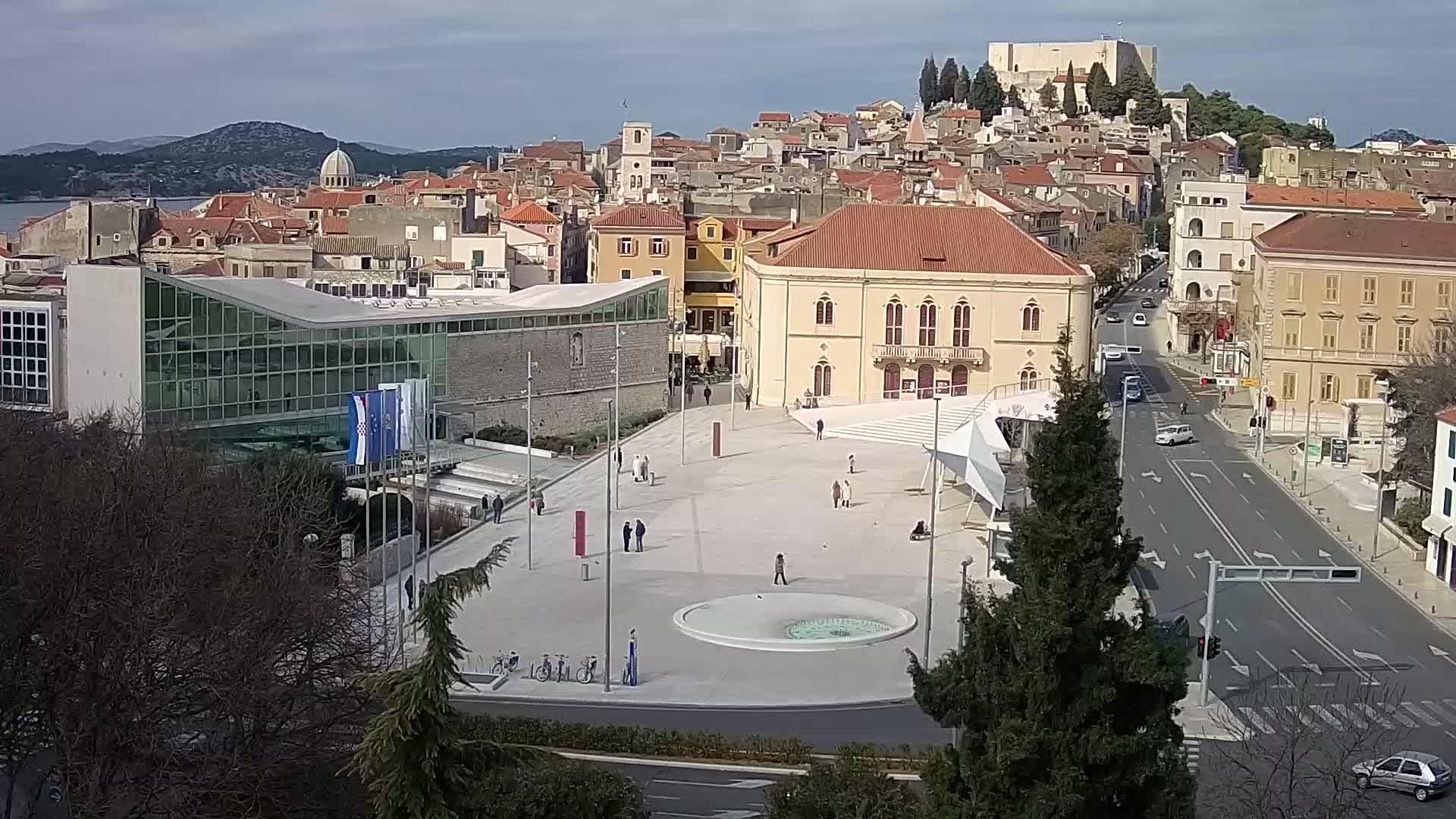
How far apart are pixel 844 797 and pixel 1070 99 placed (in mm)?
144683

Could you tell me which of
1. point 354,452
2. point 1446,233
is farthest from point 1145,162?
point 354,452

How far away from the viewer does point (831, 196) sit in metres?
77.2

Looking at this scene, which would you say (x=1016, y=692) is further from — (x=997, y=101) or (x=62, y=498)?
(x=997, y=101)

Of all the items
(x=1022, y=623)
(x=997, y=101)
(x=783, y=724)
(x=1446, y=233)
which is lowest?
(x=783, y=724)

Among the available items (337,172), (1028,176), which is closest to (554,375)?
(1028,176)

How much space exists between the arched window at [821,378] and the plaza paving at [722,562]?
4.39 meters

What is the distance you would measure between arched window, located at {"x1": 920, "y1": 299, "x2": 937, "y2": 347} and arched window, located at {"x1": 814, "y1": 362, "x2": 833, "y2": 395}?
2.78 m

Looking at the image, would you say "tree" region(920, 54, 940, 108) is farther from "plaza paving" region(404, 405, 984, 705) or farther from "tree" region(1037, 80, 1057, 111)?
"plaza paving" region(404, 405, 984, 705)

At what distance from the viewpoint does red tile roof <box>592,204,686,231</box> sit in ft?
224

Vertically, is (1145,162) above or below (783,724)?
above

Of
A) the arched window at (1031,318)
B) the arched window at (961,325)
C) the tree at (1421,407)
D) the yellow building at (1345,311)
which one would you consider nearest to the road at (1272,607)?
the tree at (1421,407)

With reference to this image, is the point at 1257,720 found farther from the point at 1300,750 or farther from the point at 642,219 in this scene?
the point at 642,219

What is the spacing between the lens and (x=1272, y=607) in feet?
98.7

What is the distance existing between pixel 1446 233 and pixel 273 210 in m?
58.8
